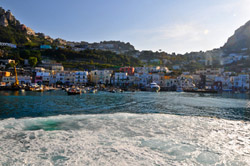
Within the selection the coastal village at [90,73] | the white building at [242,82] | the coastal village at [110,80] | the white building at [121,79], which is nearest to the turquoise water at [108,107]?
the coastal village at [90,73]

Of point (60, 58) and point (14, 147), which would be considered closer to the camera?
point (14, 147)

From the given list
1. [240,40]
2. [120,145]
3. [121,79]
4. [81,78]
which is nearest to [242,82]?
[121,79]

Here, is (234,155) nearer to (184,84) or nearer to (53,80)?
(184,84)

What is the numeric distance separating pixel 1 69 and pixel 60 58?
2991cm

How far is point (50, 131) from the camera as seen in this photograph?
966 cm

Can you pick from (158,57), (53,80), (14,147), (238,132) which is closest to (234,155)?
(238,132)

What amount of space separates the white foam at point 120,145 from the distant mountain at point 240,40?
16397 centimetres

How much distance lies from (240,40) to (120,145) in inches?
7046

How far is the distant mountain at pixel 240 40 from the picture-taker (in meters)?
145

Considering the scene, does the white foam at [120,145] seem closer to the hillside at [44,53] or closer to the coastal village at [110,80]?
the coastal village at [110,80]

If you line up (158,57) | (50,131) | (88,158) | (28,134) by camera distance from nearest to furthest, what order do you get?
(88,158)
(28,134)
(50,131)
(158,57)

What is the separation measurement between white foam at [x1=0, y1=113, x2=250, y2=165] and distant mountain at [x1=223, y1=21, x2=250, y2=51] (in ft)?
538

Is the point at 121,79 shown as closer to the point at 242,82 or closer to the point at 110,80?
the point at 110,80

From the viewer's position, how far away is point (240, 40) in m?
150
